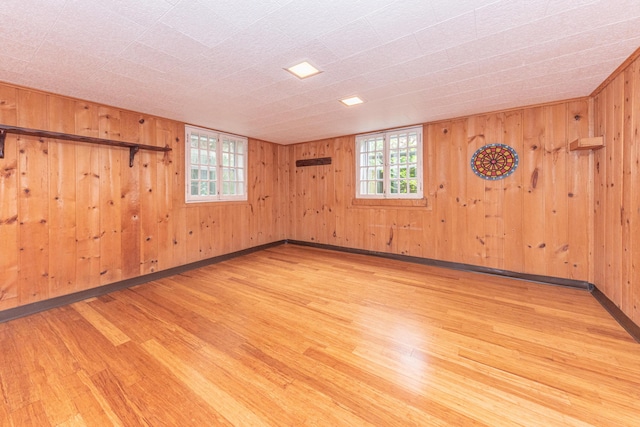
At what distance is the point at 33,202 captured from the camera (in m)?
2.64

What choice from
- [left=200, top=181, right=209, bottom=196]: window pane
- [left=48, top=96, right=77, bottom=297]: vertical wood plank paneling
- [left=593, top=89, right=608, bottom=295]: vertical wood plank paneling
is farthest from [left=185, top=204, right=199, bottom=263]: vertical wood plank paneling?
[left=593, top=89, right=608, bottom=295]: vertical wood plank paneling

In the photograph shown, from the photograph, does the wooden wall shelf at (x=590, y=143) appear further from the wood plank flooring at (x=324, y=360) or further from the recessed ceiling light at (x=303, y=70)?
the recessed ceiling light at (x=303, y=70)

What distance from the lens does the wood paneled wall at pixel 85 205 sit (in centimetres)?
254

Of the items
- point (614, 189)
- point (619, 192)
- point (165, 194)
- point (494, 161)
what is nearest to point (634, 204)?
point (619, 192)

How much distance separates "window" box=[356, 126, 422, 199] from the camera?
166 inches

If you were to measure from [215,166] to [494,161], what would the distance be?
167 inches

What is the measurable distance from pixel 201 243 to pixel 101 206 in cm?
142

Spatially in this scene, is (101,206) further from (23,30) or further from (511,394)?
(511,394)

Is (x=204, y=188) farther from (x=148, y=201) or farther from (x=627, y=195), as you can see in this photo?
(x=627, y=195)

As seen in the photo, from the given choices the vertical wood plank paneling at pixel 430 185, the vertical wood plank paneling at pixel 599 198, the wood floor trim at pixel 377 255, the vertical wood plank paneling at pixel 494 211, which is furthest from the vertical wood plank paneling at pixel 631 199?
the vertical wood plank paneling at pixel 430 185

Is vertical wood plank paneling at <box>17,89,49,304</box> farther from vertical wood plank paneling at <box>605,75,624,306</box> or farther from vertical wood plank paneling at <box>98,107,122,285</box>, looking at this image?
vertical wood plank paneling at <box>605,75,624,306</box>

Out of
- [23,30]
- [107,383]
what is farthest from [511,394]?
[23,30]

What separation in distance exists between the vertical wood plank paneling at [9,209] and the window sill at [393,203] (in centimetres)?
435

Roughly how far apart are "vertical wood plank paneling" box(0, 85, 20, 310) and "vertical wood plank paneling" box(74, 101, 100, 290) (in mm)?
456
